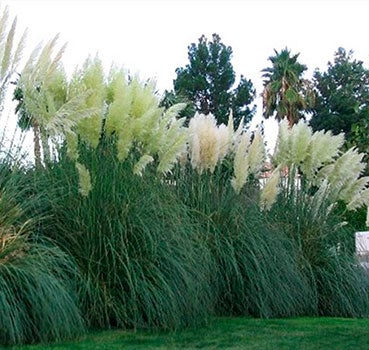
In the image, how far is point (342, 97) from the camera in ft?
122

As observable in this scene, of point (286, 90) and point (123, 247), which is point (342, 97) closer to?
point (286, 90)

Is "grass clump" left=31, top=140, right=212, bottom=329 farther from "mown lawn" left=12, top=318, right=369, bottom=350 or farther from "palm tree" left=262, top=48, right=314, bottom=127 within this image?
"palm tree" left=262, top=48, right=314, bottom=127

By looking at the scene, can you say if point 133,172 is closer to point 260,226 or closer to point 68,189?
point 68,189

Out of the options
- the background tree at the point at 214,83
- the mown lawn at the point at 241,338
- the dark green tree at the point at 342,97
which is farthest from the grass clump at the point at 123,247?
the dark green tree at the point at 342,97

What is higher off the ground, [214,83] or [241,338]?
[214,83]

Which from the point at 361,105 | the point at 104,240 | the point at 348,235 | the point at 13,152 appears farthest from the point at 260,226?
the point at 361,105

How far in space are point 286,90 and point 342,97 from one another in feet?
16.6

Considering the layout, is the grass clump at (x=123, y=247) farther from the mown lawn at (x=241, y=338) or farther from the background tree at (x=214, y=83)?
the background tree at (x=214, y=83)

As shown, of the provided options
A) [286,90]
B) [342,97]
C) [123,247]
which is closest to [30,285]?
[123,247]

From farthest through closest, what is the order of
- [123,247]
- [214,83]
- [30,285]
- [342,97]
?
[342,97] < [214,83] < [123,247] < [30,285]

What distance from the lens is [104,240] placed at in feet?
17.1

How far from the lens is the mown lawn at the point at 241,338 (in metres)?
4.69

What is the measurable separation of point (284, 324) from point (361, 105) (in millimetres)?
33279

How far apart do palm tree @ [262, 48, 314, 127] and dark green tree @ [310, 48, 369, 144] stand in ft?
6.15
